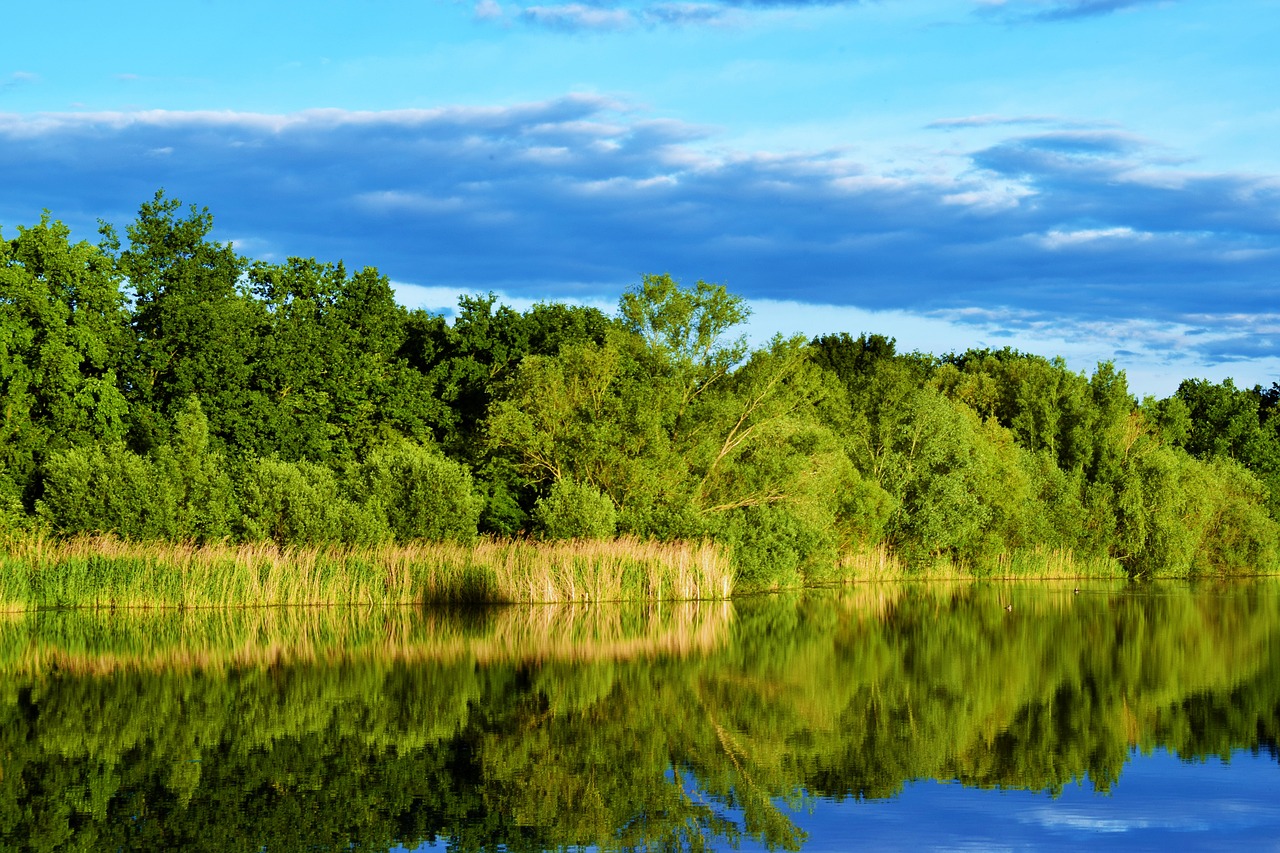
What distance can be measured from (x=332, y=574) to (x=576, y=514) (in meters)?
7.92

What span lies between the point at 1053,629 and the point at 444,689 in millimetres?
17769

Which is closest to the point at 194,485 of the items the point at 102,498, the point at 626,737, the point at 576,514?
the point at 102,498

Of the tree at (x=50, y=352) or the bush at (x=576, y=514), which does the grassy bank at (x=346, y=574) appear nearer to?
the bush at (x=576, y=514)

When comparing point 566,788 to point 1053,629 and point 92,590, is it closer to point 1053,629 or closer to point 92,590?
point 1053,629

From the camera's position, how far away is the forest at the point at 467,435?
43.3 metres

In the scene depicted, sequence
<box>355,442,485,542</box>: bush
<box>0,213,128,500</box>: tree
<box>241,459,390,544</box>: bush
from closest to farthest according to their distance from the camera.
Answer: <box>241,459,390,544</box>: bush → <box>0,213,128,500</box>: tree → <box>355,442,485,542</box>: bush

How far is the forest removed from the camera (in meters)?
43.3

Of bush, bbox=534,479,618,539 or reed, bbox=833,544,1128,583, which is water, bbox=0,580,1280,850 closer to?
bush, bbox=534,479,618,539

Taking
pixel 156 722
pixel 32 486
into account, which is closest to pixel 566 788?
pixel 156 722

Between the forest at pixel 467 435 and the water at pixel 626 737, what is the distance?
1171 cm

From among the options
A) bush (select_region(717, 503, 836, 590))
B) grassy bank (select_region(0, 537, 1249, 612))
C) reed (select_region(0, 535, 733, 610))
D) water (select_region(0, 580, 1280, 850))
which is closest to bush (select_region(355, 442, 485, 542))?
grassy bank (select_region(0, 537, 1249, 612))

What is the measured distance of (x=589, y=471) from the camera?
46688 mm

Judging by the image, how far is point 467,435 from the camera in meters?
54.5

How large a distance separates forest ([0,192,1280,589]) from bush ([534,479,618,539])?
0.31ft
